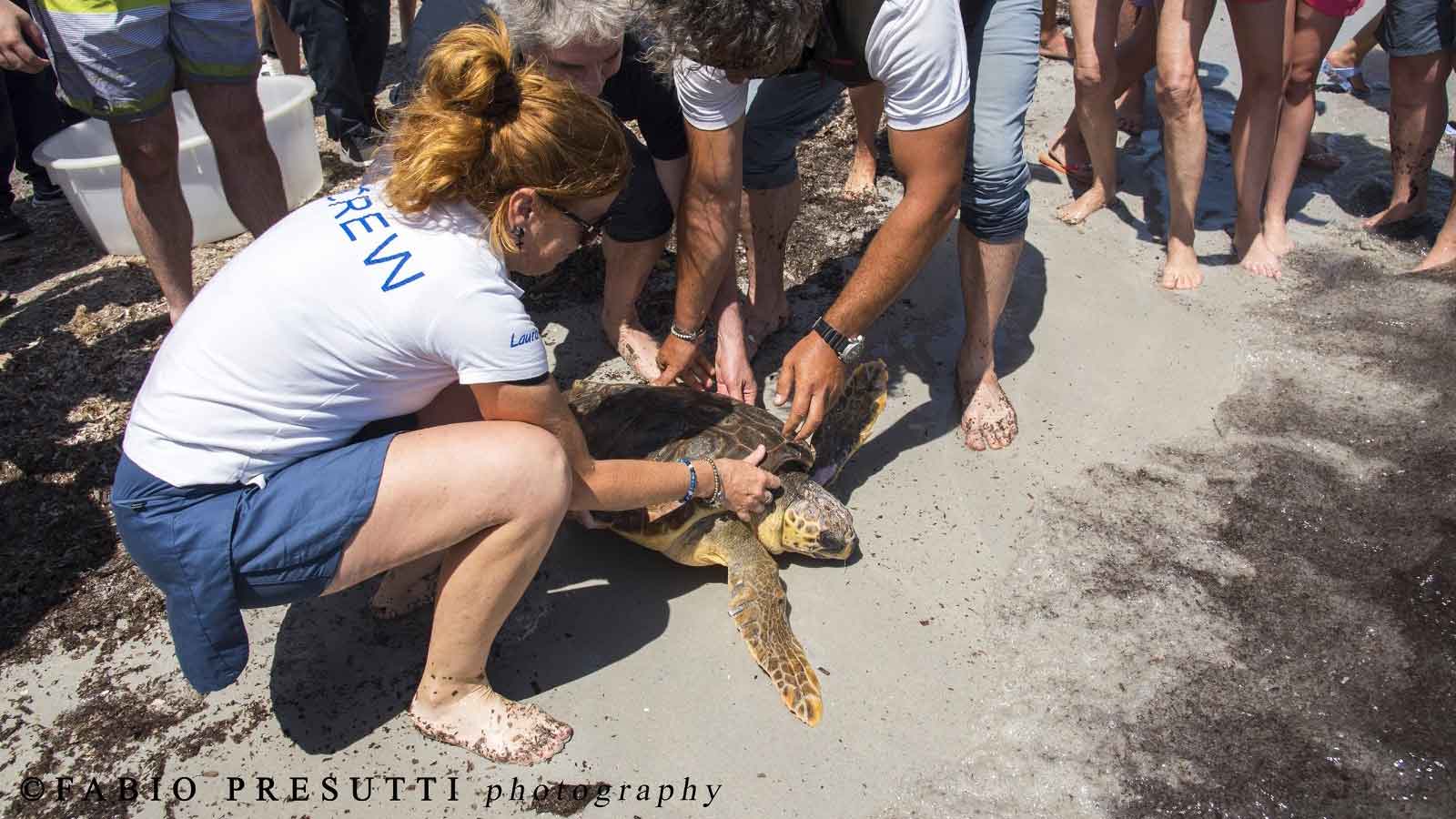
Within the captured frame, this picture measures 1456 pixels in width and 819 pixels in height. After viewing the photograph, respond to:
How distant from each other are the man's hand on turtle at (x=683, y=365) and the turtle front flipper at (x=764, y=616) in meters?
0.52

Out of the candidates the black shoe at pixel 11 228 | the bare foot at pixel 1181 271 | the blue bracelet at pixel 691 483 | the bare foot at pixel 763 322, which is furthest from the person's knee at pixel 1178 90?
the black shoe at pixel 11 228

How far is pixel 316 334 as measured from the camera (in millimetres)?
1497

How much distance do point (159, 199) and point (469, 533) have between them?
176 centimetres

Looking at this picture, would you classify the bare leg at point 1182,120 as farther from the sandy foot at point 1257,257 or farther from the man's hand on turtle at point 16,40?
the man's hand on turtle at point 16,40

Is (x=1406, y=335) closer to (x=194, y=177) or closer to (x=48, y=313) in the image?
(x=194, y=177)

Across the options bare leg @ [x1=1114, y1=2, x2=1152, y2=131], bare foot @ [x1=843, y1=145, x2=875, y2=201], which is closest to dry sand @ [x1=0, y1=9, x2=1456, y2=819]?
bare foot @ [x1=843, y1=145, x2=875, y2=201]

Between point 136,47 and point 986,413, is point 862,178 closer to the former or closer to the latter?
point 986,413

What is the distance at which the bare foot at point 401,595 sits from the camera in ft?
6.66

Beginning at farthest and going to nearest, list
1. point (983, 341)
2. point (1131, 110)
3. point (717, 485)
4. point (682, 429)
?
point (1131, 110), point (983, 341), point (682, 429), point (717, 485)

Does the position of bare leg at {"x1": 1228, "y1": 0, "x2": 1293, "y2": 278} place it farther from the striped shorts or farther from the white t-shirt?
the striped shorts

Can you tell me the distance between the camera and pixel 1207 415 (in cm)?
262

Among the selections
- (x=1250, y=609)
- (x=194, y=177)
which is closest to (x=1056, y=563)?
(x=1250, y=609)

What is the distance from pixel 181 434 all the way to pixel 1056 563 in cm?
176

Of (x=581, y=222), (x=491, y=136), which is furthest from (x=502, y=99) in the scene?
(x=581, y=222)
